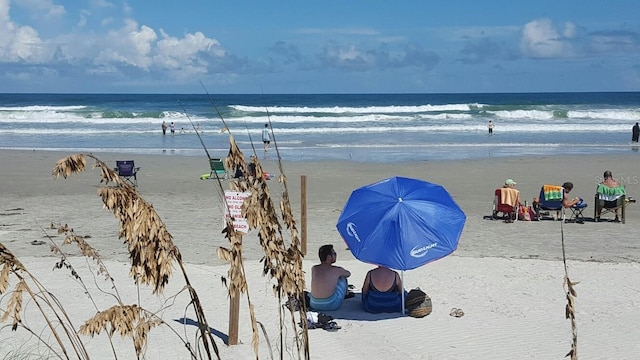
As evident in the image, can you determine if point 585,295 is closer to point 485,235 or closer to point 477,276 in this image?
point 477,276

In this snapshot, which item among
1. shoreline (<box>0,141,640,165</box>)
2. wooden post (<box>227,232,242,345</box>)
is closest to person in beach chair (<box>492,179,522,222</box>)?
wooden post (<box>227,232,242,345</box>)

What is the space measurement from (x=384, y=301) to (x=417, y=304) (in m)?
0.34

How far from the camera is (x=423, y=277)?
9180 mm

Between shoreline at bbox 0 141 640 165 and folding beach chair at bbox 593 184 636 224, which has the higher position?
shoreline at bbox 0 141 640 165

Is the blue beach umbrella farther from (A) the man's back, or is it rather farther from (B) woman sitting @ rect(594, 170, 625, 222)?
(B) woman sitting @ rect(594, 170, 625, 222)

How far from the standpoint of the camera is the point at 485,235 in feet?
39.7

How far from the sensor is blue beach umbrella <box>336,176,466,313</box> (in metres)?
7.04

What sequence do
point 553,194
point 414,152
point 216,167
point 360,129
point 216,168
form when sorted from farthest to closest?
1. point 360,129
2. point 414,152
3. point 216,167
4. point 216,168
5. point 553,194

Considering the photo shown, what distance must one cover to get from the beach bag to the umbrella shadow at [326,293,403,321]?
14 cm

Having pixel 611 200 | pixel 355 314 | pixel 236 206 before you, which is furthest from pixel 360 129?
pixel 236 206

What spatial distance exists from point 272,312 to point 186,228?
515 cm

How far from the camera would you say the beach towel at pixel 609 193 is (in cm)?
1309

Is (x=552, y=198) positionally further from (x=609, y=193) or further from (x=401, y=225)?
(x=401, y=225)

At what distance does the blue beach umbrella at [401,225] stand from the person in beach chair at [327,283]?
39 centimetres
